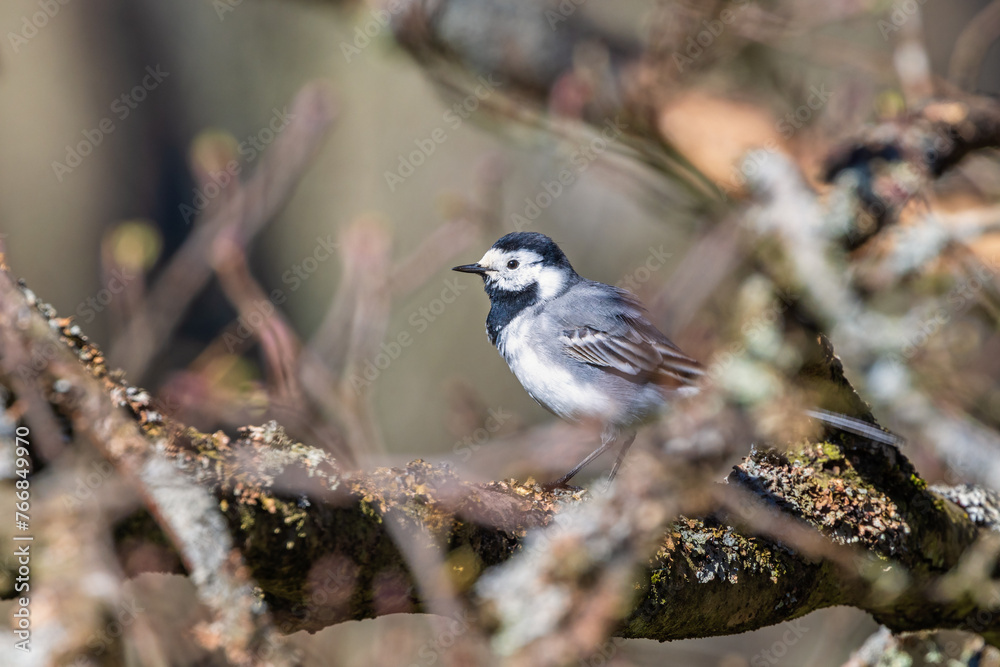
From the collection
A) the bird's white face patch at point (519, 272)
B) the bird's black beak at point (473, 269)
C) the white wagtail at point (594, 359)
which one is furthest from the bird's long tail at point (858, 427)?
the bird's black beak at point (473, 269)

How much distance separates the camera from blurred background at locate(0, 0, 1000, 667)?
4395 millimetres

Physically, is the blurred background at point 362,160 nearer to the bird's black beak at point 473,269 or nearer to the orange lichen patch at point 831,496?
the bird's black beak at point 473,269

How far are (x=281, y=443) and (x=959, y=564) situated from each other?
1.85 meters

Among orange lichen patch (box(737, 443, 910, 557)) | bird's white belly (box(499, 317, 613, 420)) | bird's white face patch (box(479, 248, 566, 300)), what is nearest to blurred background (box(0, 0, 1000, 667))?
bird's white face patch (box(479, 248, 566, 300))

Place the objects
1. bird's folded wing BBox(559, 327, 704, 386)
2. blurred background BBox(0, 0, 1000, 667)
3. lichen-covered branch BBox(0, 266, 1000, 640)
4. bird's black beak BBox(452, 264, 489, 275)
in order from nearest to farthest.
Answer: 1. lichen-covered branch BBox(0, 266, 1000, 640)
2. bird's folded wing BBox(559, 327, 704, 386)
3. bird's black beak BBox(452, 264, 489, 275)
4. blurred background BBox(0, 0, 1000, 667)

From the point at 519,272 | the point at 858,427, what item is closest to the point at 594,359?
the point at 519,272

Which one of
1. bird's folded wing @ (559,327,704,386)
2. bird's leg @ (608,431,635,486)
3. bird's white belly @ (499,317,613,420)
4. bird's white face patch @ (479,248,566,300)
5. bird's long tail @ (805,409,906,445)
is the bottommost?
bird's leg @ (608,431,635,486)

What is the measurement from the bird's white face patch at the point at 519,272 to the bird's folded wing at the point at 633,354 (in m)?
0.36

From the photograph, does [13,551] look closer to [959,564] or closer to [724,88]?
[959,564]

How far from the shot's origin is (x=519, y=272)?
3189 mm

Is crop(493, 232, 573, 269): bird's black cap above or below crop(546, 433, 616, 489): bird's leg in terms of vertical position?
above

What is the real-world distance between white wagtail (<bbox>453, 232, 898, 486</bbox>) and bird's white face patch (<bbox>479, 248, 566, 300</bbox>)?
0.05 m

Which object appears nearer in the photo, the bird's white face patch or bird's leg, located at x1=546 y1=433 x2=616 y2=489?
bird's leg, located at x1=546 y1=433 x2=616 y2=489

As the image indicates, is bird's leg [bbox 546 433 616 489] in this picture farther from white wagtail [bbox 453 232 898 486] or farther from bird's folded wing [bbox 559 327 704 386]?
bird's folded wing [bbox 559 327 704 386]
